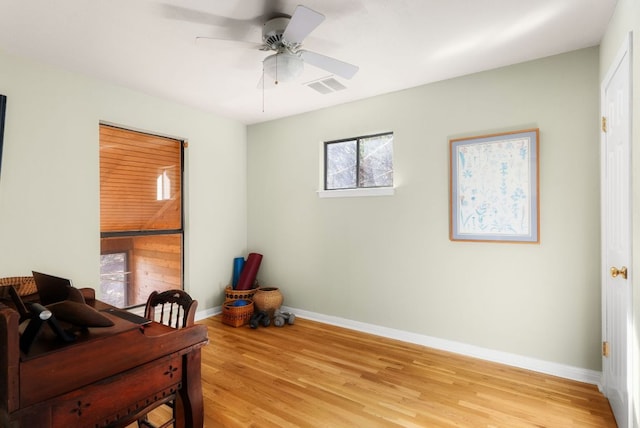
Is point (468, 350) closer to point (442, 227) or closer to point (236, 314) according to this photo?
point (442, 227)

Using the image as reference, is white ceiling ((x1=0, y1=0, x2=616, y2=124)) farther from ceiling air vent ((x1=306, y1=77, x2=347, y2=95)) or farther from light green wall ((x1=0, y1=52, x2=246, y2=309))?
light green wall ((x1=0, y1=52, x2=246, y2=309))

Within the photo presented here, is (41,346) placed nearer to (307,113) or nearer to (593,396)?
(593,396)

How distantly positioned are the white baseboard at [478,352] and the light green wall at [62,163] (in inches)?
76.1

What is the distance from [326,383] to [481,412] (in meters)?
Result: 1.06

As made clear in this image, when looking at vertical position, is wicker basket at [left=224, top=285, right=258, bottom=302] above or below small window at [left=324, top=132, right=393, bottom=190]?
below

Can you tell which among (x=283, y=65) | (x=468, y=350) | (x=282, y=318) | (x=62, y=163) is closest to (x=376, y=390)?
(x=468, y=350)

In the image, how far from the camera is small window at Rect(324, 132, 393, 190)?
11.5 feet

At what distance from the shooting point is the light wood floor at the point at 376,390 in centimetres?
204

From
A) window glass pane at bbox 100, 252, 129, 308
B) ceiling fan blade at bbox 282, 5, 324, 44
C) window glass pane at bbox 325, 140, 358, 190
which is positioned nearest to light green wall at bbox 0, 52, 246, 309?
window glass pane at bbox 100, 252, 129, 308

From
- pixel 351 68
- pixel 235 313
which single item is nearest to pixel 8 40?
pixel 351 68

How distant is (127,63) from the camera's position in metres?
2.69

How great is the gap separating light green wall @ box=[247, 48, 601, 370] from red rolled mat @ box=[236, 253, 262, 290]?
0.17 m

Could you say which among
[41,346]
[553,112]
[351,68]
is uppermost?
[351,68]

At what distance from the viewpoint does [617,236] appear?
199 centimetres
